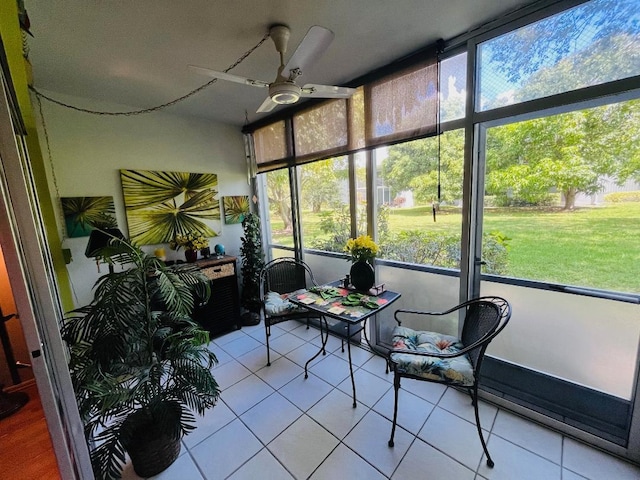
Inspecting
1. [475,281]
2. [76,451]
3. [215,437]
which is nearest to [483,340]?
[475,281]

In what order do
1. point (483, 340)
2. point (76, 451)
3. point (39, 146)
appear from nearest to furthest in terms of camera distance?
point (76, 451)
point (483, 340)
point (39, 146)

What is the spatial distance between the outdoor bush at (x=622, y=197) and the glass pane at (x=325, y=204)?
1835mm

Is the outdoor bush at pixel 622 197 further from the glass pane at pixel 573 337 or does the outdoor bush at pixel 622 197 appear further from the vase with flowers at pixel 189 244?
the vase with flowers at pixel 189 244

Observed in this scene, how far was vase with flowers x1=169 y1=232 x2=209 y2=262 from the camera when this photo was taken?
2887 millimetres

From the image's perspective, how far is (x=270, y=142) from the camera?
10.6 feet

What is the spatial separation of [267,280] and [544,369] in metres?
2.47

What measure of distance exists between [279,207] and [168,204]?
1.35 m

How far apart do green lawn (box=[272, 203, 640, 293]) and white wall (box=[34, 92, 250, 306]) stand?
9.89 ft

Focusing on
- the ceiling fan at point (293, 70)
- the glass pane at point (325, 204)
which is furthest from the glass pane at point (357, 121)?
the ceiling fan at point (293, 70)

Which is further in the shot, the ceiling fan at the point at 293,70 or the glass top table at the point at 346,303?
the glass top table at the point at 346,303

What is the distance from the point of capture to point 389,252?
8.08ft

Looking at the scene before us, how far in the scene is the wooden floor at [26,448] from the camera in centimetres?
146

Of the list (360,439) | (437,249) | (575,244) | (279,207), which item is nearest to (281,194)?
(279,207)

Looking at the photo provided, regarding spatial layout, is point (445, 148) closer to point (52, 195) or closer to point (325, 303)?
point (325, 303)
